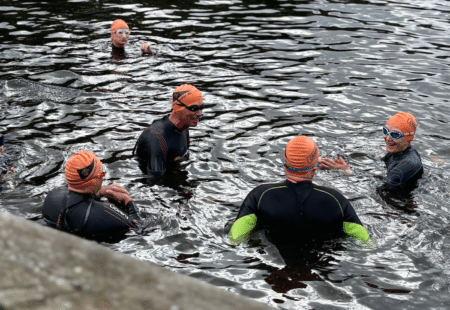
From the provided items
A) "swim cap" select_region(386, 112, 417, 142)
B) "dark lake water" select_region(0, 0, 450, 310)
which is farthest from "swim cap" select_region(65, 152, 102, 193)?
"swim cap" select_region(386, 112, 417, 142)

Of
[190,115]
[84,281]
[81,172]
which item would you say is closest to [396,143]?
[190,115]

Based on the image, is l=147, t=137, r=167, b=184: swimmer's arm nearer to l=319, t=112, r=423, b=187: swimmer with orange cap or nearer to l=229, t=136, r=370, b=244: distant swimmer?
l=229, t=136, r=370, b=244: distant swimmer

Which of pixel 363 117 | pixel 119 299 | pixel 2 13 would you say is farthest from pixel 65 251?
pixel 2 13

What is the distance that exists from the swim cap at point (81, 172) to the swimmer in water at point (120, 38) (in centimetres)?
862

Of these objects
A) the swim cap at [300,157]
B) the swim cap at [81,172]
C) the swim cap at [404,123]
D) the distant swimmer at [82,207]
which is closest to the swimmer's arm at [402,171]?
the swim cap at [404,123]

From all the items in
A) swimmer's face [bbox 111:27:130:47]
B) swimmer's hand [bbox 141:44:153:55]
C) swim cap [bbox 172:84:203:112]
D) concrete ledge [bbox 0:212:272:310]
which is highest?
concrete ledge [bbox 0:212:272:310]

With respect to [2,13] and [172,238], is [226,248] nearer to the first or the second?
[172,238]

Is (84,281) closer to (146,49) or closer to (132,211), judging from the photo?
(132,211)

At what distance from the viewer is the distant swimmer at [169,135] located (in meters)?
8.46

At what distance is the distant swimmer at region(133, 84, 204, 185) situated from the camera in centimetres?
846

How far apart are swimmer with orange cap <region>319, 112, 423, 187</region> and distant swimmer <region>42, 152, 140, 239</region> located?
4.32 metres

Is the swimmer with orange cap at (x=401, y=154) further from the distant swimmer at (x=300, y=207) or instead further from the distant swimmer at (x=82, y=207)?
the distant swimmer at (x=82, y=207)

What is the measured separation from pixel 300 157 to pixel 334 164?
2.71m

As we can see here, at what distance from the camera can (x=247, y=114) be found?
11.4m
